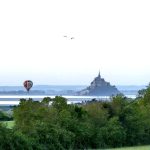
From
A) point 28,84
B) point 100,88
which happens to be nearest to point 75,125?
point 28,84

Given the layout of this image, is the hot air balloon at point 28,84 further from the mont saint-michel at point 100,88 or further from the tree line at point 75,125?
the mont saint-michel at point 100,88

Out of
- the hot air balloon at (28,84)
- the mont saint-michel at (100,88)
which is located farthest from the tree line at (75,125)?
the mont saint-michel at (100,88)

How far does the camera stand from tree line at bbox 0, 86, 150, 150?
3441 centimetres

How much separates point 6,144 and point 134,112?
16.2 metres

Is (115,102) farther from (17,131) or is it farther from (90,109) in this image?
(17,131)

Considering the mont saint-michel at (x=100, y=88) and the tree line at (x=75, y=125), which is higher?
the mont saint-michel at (x=100, y=88)

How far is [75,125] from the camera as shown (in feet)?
129

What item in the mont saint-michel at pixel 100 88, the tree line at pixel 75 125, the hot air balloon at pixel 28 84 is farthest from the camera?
the mont saint-michel at pixel 100 88

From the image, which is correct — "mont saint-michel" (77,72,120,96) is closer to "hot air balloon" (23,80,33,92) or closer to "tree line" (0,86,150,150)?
"hot air balloon" (23,80,33,92)

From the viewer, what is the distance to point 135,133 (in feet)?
146

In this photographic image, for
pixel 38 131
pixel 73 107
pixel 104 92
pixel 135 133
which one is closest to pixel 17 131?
pixel 38 131

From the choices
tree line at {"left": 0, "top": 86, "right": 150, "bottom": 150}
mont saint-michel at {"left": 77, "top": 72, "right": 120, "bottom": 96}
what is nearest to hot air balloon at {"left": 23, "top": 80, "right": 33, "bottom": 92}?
tree line at {"left": 0, "top": 86, "right": 150, "bottom": 150}

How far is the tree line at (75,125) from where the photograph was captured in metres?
34.4

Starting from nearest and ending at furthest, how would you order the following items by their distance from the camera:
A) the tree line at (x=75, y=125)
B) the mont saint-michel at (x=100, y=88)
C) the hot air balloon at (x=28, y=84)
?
the tree line at (x=75, y=125)
the hot air balloon at (x=28, y=84)
the mont saint-michel at (x=100, y=88)
